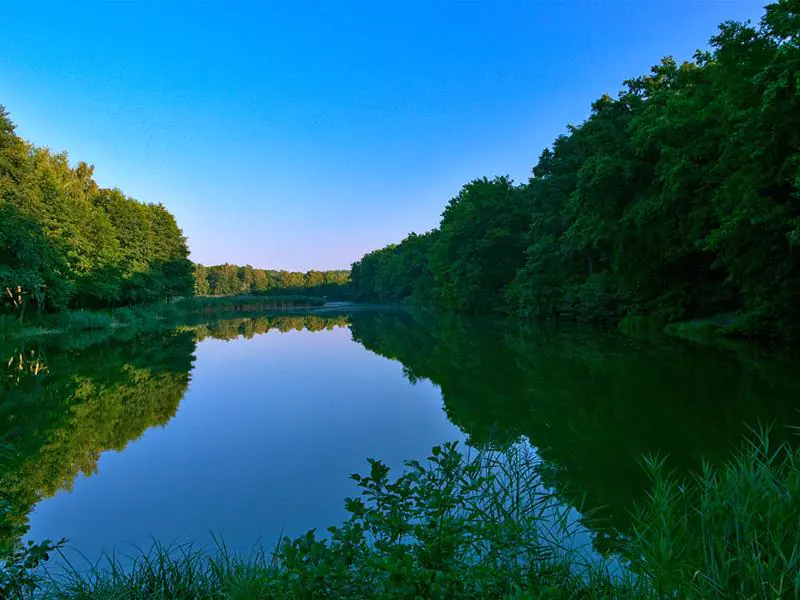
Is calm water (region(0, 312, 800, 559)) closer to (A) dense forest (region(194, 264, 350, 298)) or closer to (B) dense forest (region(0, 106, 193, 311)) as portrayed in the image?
(B) dense forest (region(0, 106, 193, 311))

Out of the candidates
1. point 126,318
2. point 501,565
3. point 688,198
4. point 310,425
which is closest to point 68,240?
point 126,318

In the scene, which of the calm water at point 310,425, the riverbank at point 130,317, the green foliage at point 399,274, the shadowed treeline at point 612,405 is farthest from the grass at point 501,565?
the green foliage at point 399,274

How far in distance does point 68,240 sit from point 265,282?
93.8 metres

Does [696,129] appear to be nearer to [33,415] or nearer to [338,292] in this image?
[33,415]

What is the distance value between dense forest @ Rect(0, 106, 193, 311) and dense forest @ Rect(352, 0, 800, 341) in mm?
24997

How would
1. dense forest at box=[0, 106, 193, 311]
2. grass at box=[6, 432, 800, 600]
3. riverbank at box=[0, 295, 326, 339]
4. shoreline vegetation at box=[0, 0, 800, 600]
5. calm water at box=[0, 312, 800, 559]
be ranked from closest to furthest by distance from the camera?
grass at box=[6, 432, 800, 600], shoreline vegetation at box=[0, 0, 800, 600], calm water at box=[0, 312, 800, 559], dense forest at box=[0, 106, 193, 311], riverbank at box=[0, 295, 326, 339]

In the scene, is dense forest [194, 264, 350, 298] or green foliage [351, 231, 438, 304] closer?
green foliage [351, 231, 438, 304]

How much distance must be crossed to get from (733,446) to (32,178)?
30690 mm

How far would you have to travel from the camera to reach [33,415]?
826 cm

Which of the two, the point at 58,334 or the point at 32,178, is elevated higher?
the point at 32,178

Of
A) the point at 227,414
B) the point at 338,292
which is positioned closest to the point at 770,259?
the point at 227,414

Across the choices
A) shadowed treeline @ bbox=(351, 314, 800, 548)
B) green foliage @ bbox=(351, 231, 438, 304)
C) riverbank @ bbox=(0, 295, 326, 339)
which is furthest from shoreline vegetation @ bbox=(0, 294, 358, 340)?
green foliage @ bbox=(351, 231, 438, 304)

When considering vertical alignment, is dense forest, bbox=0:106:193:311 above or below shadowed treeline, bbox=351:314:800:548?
above

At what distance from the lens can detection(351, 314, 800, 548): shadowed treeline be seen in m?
5.13
